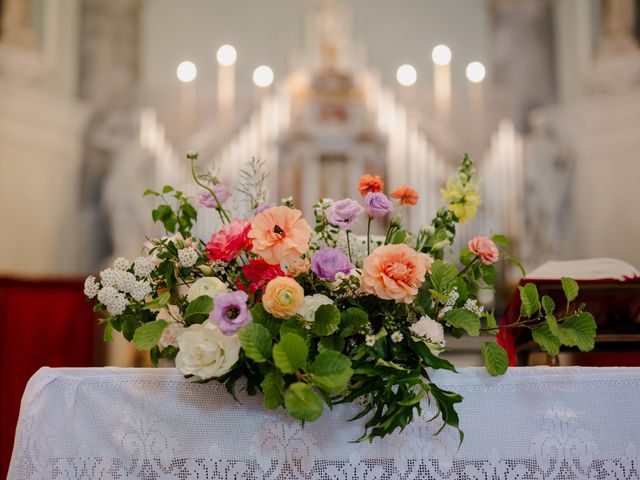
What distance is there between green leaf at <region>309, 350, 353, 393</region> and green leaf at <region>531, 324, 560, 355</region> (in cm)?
40

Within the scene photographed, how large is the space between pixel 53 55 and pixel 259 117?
165 cm

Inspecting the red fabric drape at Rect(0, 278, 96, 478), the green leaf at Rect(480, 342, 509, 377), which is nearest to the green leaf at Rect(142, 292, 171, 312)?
the green leaf at Rect(480, 342, 509, 377)

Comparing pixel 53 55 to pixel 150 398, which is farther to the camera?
pixel 53 55

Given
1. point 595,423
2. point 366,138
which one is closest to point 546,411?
point 595,423

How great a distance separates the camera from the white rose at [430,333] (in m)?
1.26

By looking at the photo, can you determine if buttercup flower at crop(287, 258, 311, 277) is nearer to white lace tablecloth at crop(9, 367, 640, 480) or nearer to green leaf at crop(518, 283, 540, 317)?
white lace tablecloth at crop(9, 367, 640, 480)

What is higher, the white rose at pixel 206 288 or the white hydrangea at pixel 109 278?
the white hydrangea at pixel 109 278

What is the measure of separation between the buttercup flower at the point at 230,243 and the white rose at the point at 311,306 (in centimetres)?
17

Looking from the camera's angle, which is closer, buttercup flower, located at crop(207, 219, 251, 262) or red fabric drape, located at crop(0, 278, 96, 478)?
buttercup flower, located at crop(207, 219, 251, 262)

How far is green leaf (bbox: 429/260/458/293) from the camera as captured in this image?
4.31ft

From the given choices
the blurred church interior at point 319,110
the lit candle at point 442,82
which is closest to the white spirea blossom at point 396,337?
the blurred church interior at point 319,110

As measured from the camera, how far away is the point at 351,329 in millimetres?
1239

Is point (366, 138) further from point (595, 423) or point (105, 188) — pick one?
point (595, 423)

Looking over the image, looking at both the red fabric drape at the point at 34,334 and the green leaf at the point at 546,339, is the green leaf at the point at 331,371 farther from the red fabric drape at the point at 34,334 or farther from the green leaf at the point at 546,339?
the red fabric drape at the point at 34,334
